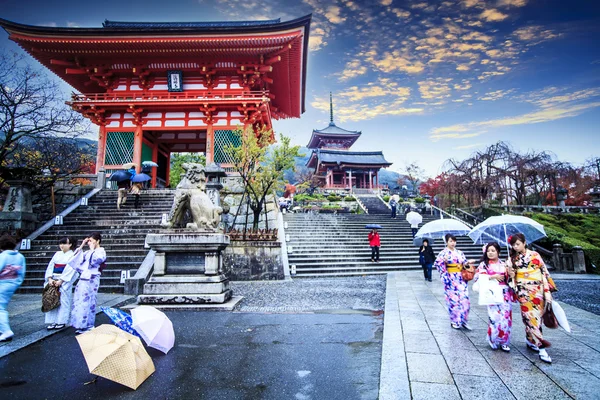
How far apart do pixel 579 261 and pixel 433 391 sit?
14.5 m

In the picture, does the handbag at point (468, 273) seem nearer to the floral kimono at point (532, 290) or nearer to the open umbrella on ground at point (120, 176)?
the floral kimono at point (532, 290)

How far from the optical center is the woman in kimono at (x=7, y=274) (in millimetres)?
4008

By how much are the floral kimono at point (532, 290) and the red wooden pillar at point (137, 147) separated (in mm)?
16626

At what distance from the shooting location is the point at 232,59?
53.9 ft

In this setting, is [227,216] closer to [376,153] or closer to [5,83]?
[5,83]

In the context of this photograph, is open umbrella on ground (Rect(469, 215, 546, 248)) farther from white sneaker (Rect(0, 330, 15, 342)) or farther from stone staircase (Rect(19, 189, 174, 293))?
stone staircase (Rect(19, 189, 174, 293))

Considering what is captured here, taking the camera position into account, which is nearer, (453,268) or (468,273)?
(468,273)

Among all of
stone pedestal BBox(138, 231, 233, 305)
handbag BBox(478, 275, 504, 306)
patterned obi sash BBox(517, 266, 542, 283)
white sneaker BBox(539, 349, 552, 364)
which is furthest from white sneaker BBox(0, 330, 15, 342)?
patterned obi sash BBox(517, 266, 542, 283)

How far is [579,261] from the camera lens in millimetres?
12398

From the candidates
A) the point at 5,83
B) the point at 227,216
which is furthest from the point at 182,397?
the point at 5,83

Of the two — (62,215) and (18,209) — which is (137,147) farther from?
(18,209)

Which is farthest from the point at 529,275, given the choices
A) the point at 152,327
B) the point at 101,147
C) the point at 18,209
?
the point at 101,147

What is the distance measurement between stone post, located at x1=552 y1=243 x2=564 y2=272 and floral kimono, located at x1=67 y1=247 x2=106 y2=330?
16.7 m

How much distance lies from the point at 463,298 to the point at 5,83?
1496 cm
